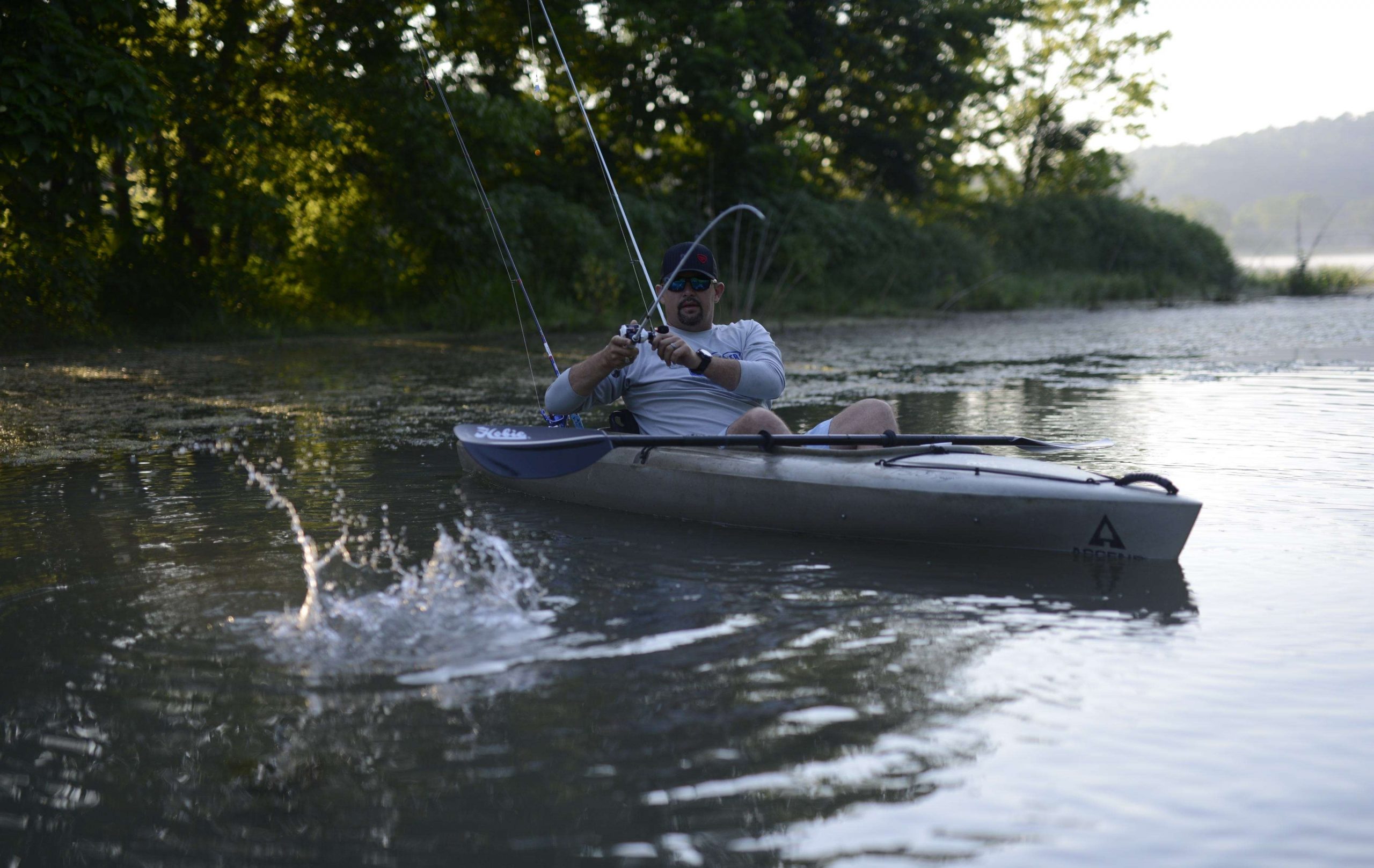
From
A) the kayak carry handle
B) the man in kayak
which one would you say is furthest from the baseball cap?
the kayak carry handle

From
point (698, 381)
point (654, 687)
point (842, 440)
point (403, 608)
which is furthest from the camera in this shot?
point (698, 381)

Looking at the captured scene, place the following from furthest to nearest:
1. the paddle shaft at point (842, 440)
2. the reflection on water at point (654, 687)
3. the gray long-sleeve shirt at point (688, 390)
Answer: the gray long-sleeve shirt at point (688, 390)
the paddle shaft at point (842, 440)
the reflection on water at point (654, 687)

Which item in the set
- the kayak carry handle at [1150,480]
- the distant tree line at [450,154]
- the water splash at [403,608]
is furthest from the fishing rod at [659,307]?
the distant tree line at [450,154]

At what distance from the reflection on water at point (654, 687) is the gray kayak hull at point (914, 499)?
94 mm

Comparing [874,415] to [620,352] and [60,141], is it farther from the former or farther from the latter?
[60,141]

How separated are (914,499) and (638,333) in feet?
4.22

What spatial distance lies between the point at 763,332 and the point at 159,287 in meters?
10.8

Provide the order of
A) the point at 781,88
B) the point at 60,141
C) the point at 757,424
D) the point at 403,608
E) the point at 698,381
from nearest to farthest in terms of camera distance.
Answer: the point at 403,608
the point at 757,424
the point at 698,381
the point at 60,141
the point at 781,88

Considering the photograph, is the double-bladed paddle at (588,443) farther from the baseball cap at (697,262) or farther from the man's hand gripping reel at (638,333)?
the baseball cap at (697,262)

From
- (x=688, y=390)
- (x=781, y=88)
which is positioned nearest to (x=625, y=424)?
(x=688, y=390)

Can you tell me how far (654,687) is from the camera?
2873mm

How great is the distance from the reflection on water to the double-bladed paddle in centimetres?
23

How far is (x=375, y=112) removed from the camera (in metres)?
14.7

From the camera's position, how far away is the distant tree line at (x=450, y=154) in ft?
38.6
